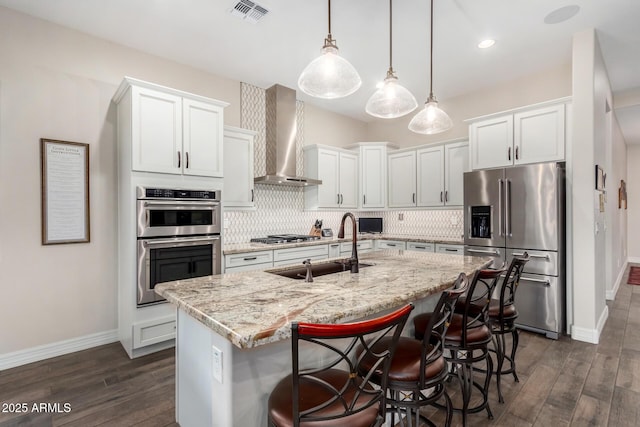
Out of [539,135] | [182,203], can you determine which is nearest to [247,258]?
[182,203]

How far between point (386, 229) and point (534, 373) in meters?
3.53

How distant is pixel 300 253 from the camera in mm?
4102

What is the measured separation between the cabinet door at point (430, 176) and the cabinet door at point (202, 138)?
3.04 metres

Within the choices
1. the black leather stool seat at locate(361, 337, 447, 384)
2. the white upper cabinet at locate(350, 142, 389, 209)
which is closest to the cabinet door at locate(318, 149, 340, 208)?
the white upper cabinet at locate(350, 142, 389, 209)

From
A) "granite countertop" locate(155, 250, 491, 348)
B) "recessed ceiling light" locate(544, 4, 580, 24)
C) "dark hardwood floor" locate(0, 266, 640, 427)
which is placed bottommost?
"dark hardwood floor" locate(0, 266, 640, 427)

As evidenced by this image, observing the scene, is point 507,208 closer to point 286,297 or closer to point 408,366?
point 408,366

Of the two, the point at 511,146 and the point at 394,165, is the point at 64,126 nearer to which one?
the point at 394,165

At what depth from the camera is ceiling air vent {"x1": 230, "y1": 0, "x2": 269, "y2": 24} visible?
273 cm

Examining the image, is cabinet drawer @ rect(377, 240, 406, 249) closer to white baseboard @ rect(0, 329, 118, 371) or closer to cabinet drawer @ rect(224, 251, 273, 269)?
cabinet drawer @ rect(224, 251, 273, 269)

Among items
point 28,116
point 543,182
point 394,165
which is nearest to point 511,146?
point 543,182

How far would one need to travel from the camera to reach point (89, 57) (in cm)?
314

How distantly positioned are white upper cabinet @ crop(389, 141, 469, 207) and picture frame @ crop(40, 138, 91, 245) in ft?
13.7

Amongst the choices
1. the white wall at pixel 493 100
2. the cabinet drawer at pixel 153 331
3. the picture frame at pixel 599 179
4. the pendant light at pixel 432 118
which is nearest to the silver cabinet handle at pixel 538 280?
the picture frame at pixel 599 179

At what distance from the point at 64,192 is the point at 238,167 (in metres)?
1.72
